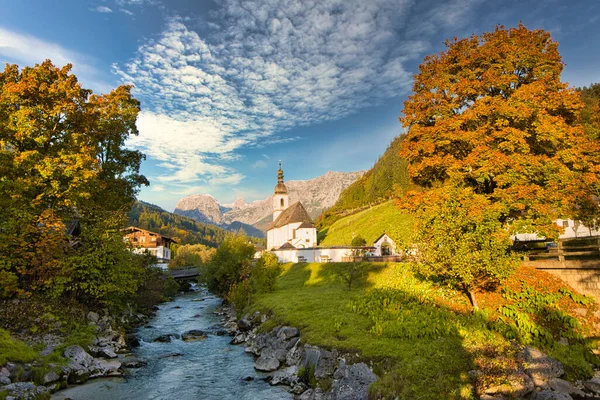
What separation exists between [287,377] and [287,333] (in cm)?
451

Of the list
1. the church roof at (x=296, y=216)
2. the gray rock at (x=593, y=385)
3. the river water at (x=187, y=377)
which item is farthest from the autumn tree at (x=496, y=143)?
the church roof at (x=296, y=216)

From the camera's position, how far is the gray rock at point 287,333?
2173 cm

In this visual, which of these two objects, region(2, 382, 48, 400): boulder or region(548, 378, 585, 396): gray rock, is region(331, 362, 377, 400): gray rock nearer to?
region(548, 378, 585, 396): gray rock

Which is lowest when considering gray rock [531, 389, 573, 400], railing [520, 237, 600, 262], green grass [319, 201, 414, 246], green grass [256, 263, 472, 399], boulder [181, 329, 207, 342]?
boulder [181, 329, 207, 342]

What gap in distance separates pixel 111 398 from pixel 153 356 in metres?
7.70

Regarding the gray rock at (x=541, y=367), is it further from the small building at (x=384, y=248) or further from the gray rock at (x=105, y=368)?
the small building at (x=384, y=248)

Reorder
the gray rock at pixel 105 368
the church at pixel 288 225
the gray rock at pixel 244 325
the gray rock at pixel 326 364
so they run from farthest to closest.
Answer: the church at pixel 288 225, the gray rock at pixel 244 325, the gray rock at pixel 105 368, the gray rock at pixel 326 364

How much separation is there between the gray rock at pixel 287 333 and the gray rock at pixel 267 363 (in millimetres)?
1255

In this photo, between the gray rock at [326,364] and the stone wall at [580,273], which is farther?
the stone wall at [580,273]

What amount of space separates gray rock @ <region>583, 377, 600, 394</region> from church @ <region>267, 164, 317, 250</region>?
2380 inches

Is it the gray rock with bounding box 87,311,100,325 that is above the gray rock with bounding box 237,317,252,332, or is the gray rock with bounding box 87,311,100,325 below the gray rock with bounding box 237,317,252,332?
above

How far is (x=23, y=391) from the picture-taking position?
13750 millimetres

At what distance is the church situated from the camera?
3543 inches

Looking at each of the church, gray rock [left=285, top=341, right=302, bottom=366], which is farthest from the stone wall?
the church
